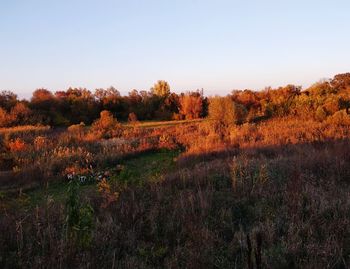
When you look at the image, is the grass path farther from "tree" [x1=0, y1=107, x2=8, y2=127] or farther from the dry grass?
"tree" [x1=0, y1=107, x2=8, y2=127]

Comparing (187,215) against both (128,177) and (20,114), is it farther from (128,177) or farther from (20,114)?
(20,114)

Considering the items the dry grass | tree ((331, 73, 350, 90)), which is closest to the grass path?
the dry grass

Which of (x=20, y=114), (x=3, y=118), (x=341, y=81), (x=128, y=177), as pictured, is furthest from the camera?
(x=341, y=81)

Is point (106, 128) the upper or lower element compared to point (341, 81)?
lower

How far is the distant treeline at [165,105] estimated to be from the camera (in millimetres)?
23953

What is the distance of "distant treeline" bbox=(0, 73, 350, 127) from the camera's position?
78.6 feet

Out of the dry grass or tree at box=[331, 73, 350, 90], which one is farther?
tree at box=[331, 73, 350, 90]

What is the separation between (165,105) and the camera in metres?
33.5

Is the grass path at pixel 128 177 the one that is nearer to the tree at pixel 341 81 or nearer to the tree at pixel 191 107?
the tree at pixel 191 107

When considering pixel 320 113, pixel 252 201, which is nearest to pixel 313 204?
pixel 252 201

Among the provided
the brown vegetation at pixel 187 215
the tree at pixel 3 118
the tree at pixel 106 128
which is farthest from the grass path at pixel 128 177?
the tree at pixel 3 118

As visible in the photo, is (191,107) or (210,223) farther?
(191,107)

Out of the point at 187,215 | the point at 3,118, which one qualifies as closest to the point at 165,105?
the point at 3,118

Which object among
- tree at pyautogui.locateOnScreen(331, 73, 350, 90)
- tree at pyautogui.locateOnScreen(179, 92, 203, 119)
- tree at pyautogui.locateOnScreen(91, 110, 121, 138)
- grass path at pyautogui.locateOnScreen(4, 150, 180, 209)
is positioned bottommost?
grass path at pyautogui.locateOnScreen(4, 150, 180, 209)
